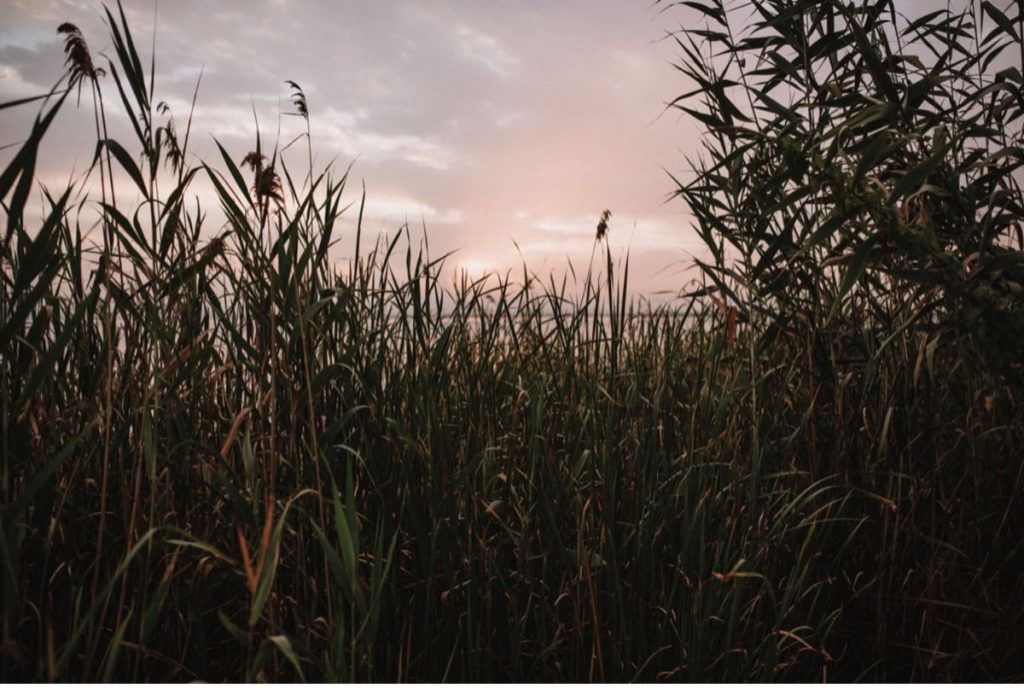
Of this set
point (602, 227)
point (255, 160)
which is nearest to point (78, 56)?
point (255, 160)

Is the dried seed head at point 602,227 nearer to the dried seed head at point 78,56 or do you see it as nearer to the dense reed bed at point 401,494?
the dense reed bed at point 401,494

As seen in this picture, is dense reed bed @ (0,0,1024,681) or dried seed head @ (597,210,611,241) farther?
dried seed head @ (597,210,611,241)

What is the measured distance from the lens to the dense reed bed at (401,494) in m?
1.34

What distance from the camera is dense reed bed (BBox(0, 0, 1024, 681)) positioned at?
1.34 meters

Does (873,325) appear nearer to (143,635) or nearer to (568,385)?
(568,385)

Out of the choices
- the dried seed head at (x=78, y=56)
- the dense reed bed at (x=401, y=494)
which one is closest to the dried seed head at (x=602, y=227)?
the dense reed bed at (x=401, y=494)

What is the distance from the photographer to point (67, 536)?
153 cm

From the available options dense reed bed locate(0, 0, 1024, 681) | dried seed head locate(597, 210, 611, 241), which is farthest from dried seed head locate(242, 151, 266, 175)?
dried seed head locate(597, 210, 611, 241)

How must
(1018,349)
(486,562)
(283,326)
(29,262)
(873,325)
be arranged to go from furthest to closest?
(873,325) → (1018,349) → (486,562) → (283,326) → (29,262)

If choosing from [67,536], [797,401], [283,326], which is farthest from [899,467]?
[67,536]

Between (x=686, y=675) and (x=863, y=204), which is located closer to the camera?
(x=686, y=675)

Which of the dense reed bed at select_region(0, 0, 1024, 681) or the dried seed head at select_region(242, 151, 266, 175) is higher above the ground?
the dried seed head at select_region(242, 151, 266, 175)

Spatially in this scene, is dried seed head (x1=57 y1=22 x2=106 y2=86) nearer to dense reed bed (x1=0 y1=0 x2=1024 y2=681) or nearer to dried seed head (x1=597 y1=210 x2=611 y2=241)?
dense reed bed (x1=0 y1=0 x2=1024 y2=681)

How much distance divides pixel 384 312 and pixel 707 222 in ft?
Answer: 4.19
